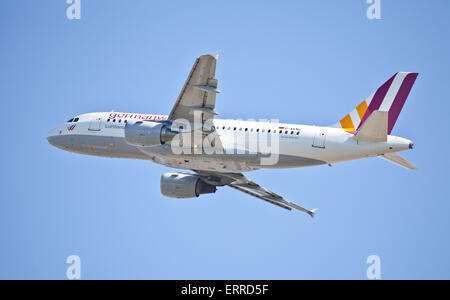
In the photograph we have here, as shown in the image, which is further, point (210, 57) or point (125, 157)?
point (125, 157)

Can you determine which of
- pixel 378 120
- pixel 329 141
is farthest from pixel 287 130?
pixel 378 120

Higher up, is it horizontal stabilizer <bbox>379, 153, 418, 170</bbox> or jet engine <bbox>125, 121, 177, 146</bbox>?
jet engine <bbox>125, 121, 177, 146</bbox>

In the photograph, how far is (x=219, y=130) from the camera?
40812mm

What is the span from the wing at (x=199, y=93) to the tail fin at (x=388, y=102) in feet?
28.3

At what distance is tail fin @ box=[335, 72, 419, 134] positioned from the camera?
4034cm

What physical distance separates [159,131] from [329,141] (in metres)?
9.46

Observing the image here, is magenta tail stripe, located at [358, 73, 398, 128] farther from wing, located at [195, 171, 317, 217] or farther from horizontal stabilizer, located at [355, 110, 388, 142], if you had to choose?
wing, located at [195, 171, 317, 217]

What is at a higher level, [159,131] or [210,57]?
[210,57]

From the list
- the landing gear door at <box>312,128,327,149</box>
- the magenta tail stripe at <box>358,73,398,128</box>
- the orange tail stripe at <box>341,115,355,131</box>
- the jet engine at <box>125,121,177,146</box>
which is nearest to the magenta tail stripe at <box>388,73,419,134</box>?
the magenta tail stripe at <box>358,73,398,128</box>

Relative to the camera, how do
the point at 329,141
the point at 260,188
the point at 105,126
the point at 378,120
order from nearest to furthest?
the point at 378,120, the point at 329,141, the point at 105,126, the point at 260,188

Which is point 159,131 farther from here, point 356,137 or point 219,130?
point 356,137

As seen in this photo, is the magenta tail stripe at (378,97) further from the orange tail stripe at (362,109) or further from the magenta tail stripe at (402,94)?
the magenta tail stripe at (402,94)

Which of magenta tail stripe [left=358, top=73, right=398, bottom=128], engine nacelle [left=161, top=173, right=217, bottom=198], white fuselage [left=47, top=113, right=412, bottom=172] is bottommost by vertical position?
engine nacelle [left=161, top=173, right=217, bottom=198]

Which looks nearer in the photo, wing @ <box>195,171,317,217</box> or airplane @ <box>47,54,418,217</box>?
airplane @ <box>47,54,418,217</box>
